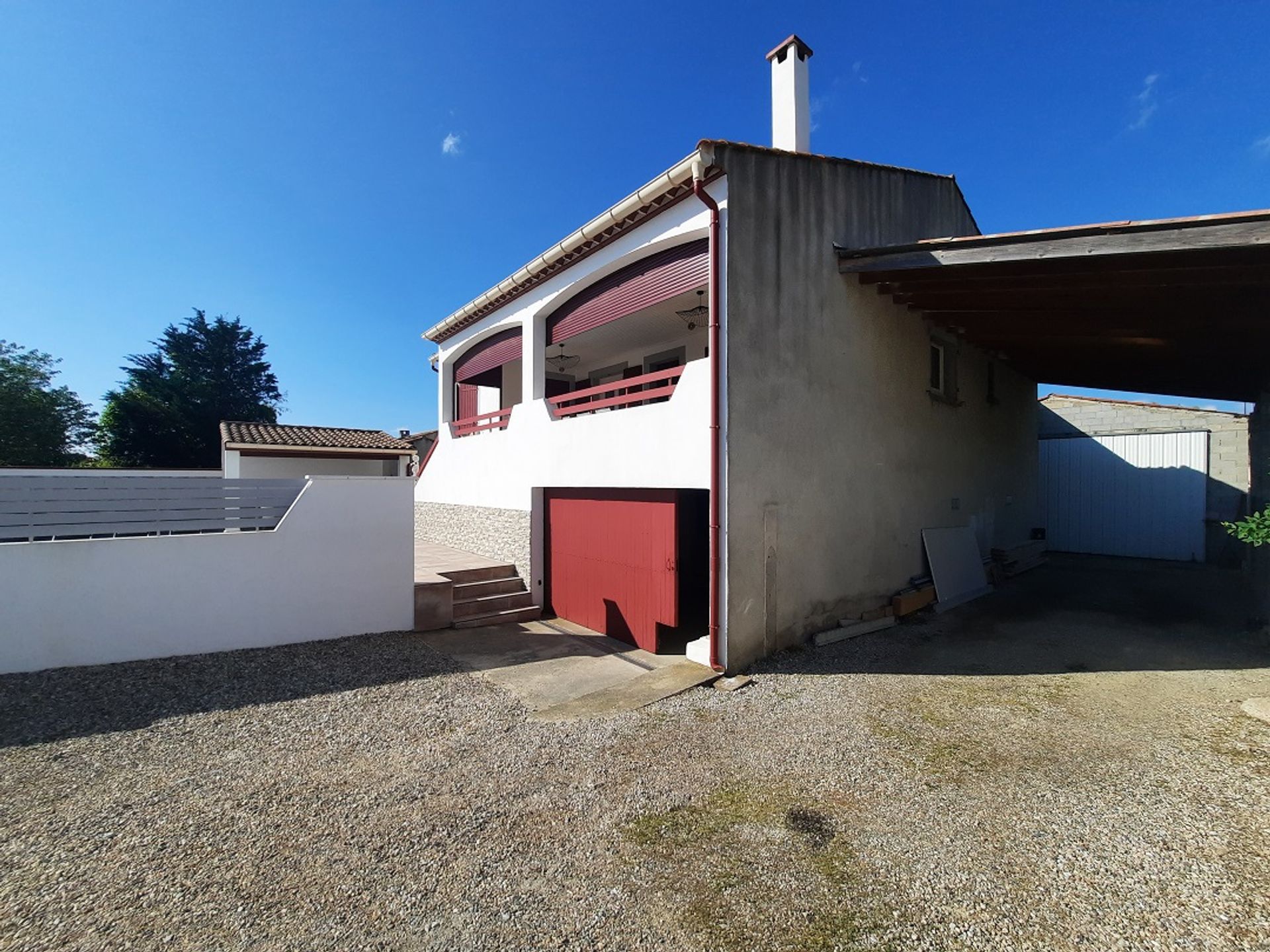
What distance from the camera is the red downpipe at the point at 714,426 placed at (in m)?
6.04

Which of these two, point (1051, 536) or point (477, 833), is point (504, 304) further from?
point (1051, 536)

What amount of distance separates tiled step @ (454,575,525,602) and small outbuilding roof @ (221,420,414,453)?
12018 millimetres

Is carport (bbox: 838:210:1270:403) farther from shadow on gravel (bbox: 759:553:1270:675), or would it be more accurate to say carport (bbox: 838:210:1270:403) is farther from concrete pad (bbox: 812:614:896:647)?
concrete pad (bbox: 812:614:896:647)

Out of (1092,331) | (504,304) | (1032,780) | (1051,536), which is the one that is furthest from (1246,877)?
(1051,536)

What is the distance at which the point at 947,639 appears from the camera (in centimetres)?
725

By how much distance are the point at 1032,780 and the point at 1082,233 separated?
5509 mm

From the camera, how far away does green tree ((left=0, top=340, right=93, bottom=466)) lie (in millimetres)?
28391

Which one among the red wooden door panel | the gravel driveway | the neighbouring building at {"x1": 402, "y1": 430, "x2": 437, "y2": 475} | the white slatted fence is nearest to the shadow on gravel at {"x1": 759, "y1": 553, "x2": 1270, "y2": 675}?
the gravel driveway

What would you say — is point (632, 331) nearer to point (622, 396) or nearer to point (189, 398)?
point (622, 396)

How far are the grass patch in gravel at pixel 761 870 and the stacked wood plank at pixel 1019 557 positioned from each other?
9.92m

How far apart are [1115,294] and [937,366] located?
321 centimetres

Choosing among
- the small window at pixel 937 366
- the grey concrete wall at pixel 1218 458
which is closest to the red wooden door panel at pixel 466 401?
the small window at pixel 937 366

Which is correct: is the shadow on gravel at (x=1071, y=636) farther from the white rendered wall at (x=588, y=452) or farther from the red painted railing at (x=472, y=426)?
the red painted railing at (x=472, y=426)

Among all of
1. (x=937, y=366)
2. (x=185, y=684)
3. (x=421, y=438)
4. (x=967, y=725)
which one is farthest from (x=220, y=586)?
(x=421, y=438)
